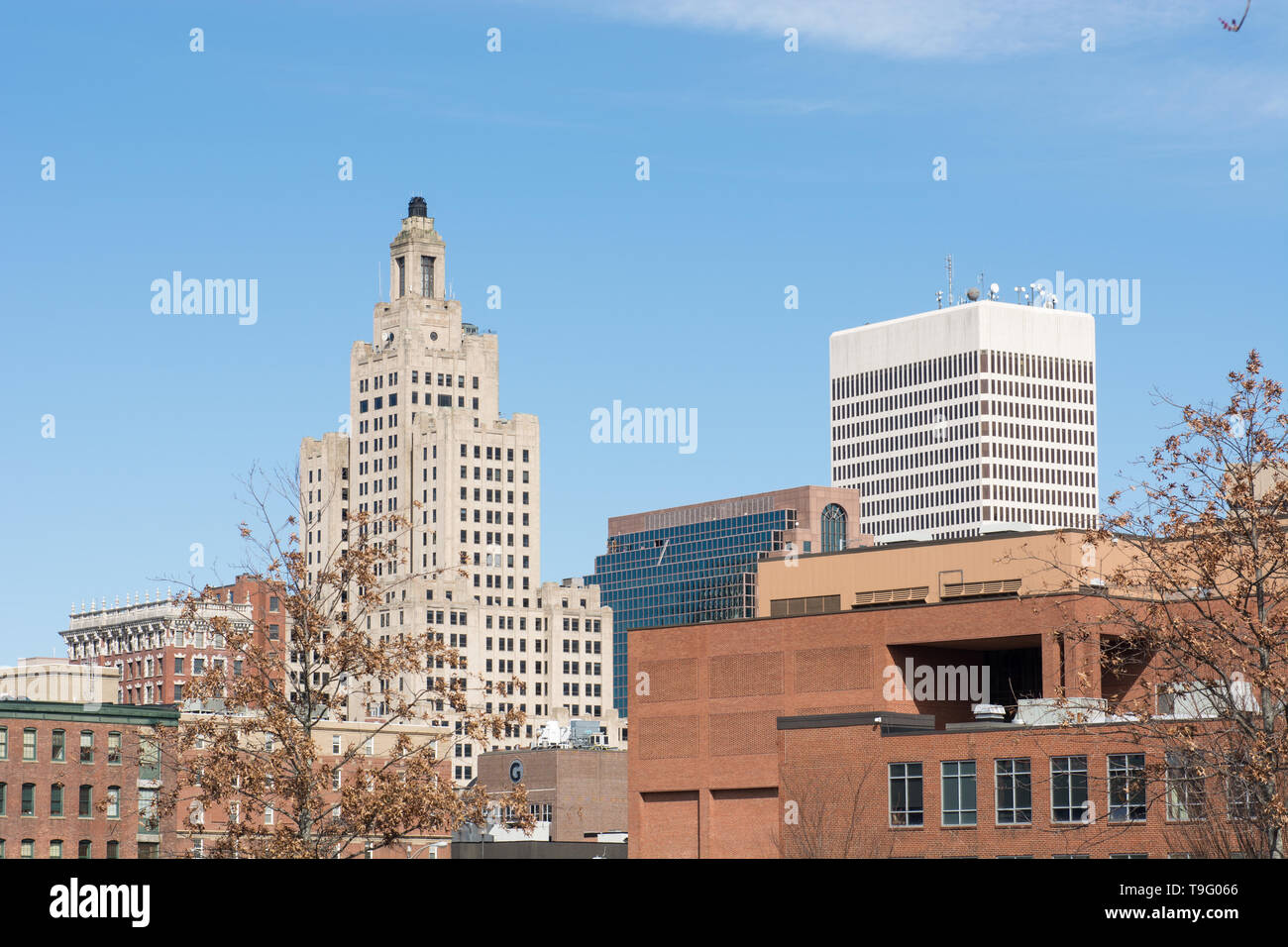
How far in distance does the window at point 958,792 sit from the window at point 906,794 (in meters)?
1.84

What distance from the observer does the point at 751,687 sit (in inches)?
4365

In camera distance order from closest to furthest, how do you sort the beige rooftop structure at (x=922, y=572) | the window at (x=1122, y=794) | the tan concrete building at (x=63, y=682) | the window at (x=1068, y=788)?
the window at (x=1122, y=794) → the window at (x=1068, y=788) → the beige rooftop structure at (x=922, y=572) → the tan concrete building at (x=63, y=682)

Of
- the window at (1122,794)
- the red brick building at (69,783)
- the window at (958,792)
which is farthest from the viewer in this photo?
the red brick building at (69,783)

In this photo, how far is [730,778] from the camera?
10938 cm

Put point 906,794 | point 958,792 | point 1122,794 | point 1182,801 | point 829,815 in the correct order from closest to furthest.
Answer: point 1182,801, point 1122,794, point 958,792, point 906,794, point 829,815

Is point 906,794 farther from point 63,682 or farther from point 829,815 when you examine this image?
point 63,682

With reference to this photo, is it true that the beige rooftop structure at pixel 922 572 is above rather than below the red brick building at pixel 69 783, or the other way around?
above

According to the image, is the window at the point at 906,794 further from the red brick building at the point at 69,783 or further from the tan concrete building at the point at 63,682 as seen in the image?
the tan concrete building at the point at 63,682

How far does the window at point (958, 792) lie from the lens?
89.5 meters

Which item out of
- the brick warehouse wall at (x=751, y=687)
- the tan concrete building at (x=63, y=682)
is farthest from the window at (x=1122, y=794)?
the tan concrete building at (x=63, y=682)


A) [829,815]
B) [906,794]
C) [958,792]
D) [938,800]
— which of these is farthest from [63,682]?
[958,792]

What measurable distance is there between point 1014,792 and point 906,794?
7494 mm

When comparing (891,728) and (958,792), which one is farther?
(891,728)
